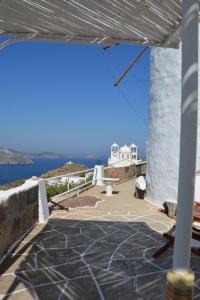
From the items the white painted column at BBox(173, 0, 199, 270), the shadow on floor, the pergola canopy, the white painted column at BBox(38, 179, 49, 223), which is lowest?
the shadow on floor

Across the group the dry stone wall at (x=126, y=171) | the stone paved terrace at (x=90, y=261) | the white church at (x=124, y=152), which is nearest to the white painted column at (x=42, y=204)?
the stone paved terrace at (x=90, y=261)

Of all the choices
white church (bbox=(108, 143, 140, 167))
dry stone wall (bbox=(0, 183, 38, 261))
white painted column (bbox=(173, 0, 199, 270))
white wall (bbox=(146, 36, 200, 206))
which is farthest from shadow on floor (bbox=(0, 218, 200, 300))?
white church (bbox=(108, 143, 140, 167))

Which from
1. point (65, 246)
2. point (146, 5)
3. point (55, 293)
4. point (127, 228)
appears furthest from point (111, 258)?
point (146, 5)

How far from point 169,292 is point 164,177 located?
7706 mm

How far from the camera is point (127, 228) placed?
23.1 feet

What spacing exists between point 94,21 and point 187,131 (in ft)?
9.24

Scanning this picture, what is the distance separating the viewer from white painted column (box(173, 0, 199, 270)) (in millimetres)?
1937

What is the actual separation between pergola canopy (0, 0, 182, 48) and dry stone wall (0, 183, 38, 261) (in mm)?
2567

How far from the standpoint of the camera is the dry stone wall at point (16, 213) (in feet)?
17.0

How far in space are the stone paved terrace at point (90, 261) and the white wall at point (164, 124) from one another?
1711mm

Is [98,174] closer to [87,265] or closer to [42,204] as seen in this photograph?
[42,204]

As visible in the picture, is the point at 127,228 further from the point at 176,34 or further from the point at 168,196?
the point at 176,34

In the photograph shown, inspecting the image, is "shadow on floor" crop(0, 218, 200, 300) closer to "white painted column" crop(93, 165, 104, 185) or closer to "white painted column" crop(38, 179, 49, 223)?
"white painted column" crop(38, 179, 49, 223)

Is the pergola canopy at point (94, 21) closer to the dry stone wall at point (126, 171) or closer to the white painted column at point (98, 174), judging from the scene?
the white painted column at point (98, 174)
